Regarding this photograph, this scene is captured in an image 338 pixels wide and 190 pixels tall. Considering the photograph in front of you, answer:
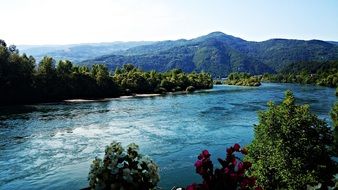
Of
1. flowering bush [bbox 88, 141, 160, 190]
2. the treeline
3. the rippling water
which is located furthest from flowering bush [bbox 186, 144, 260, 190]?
the treeline

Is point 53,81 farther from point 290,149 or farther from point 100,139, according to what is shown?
point 290,149

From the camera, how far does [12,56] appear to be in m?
112

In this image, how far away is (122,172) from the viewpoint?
671cm

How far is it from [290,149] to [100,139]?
93.8ft

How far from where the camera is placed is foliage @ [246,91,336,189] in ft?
77.0

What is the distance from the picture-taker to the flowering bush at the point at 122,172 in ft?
21.7

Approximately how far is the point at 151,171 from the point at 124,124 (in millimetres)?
53605

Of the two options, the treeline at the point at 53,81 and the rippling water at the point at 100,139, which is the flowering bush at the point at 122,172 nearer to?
the rippling water at the point at 100,139

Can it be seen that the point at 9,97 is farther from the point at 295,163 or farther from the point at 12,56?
the point at 295,163

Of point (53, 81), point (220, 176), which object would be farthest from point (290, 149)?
point (53, 81)

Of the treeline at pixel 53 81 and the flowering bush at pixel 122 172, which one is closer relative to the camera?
the flowering bush at pixel 122 172

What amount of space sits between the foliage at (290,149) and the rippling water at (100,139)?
7621mm

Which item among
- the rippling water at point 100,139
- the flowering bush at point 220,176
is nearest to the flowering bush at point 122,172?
the flowering bush at point 220,176

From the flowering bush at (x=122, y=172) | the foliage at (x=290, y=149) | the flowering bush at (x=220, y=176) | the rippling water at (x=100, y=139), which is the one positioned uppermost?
the flowering bush at (x=220, y=176)
